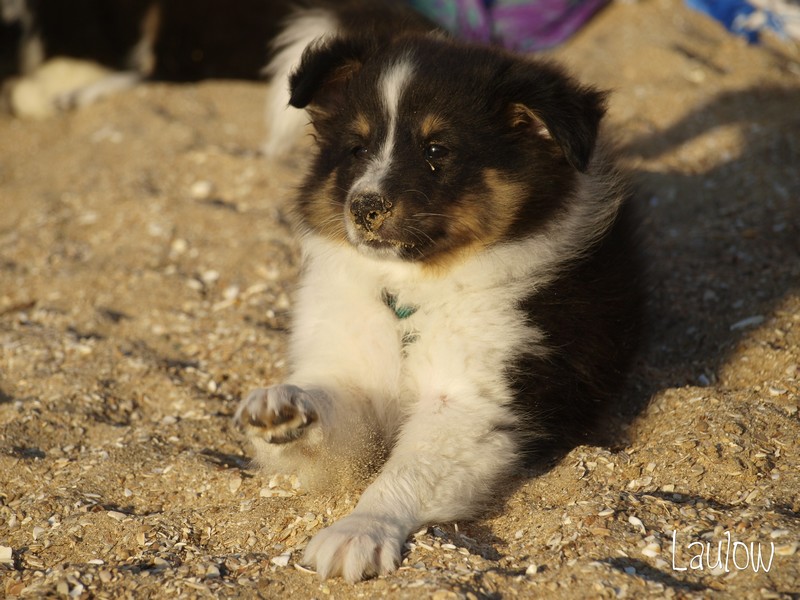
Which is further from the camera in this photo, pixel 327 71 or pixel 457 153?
pixel 327 71

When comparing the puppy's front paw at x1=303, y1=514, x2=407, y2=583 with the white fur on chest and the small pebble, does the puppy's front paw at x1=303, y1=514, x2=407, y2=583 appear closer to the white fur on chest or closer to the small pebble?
the small pebble

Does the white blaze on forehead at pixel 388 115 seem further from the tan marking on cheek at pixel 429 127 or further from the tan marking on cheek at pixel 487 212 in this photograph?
the tan marking on cheek at pixel 487 212

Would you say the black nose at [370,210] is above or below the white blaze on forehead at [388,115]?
below

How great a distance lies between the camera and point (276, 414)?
312cm

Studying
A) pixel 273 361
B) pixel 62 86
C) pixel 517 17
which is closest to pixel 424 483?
pixel 273 361

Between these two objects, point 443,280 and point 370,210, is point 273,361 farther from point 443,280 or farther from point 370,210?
point 370,210

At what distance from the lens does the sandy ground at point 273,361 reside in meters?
2.87

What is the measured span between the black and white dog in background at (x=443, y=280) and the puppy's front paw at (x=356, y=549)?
0.07 metres

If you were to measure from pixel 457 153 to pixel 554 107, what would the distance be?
375 millimetres

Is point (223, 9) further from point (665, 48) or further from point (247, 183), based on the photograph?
point (665, 48)

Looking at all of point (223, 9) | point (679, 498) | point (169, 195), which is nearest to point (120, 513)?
point (679, 498)

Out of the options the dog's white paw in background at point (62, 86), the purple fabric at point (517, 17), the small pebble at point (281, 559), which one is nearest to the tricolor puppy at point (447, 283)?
the small pebble at point (281, 559)

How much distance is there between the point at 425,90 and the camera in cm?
343

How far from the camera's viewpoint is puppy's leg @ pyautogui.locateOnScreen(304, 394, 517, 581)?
2.83 metres
